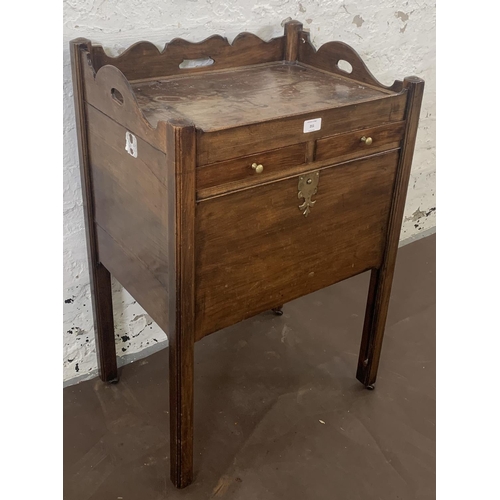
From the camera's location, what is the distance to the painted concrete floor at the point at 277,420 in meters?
1.78

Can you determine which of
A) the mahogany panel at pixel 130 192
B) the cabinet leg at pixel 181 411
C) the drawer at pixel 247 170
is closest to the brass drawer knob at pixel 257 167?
the drawer at pixel 247 170

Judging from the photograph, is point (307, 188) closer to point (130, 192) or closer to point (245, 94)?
point (245, 94)

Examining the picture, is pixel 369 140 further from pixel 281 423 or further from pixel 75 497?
pixel 75 497

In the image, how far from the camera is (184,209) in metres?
1.33

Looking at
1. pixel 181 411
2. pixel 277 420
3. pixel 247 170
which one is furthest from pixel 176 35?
pixel 277 420

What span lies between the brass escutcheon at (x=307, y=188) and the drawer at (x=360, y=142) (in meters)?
0.05

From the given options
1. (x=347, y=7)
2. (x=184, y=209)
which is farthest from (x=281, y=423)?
(x=347, y=7)

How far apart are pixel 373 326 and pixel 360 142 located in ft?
2.49

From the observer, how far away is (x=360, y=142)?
1.62 m

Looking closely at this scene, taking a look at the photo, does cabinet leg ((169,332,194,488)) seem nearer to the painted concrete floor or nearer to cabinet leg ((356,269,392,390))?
the painted concrete floor

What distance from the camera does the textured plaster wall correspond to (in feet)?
5.52

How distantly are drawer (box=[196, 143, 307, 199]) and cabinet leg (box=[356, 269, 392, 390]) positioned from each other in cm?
67

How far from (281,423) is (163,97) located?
1.18m

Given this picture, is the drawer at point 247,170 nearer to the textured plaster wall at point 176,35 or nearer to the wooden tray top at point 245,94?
the wooden tray top at point 245,94
